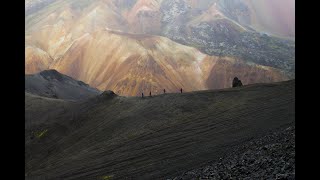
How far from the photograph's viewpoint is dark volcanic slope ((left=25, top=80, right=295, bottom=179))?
2669 cm

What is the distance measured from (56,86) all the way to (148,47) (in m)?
45.8

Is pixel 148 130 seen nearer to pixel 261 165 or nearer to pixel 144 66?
pixel 261 165

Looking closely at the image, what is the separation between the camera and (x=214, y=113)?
3719 cm

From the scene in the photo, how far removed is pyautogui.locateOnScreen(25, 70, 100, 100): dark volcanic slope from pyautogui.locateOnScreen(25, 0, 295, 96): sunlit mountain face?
19.2 metres

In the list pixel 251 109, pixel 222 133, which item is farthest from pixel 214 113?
pixel 222 133

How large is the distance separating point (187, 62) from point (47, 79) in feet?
168

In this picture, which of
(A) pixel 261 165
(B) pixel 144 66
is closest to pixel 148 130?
(A) pixel 261 165

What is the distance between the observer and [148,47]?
124 m

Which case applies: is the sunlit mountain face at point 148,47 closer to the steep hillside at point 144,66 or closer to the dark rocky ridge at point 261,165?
the steep hillside at point 144,66

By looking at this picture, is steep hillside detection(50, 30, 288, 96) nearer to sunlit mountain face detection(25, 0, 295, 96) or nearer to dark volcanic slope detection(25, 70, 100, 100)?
sunlit mountain face detection(25, 0, 295, 96)

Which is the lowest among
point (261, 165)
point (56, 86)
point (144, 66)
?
point (261, 165)

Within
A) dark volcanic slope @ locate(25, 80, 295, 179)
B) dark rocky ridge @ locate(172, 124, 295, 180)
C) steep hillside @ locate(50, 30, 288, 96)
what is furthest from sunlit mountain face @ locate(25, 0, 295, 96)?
dark rocky ridge @ locate(172, 124, 295, 180)

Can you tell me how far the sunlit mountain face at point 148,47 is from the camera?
4589 inches
